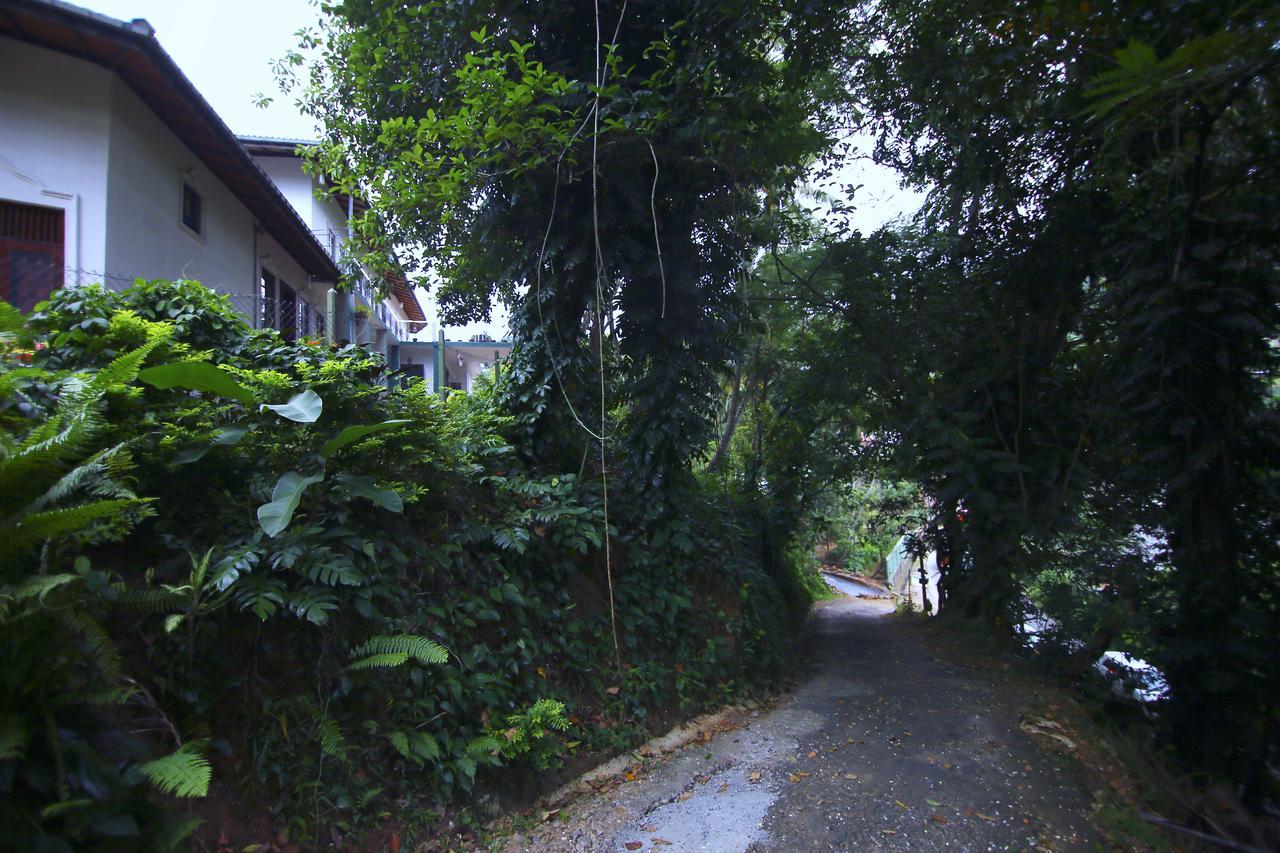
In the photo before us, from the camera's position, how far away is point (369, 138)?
27.7 feet

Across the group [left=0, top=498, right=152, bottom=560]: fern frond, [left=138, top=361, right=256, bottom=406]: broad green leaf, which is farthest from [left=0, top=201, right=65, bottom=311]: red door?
[left=0, top=498, right=152, bottom=560]: fern frond

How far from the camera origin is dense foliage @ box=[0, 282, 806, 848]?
2.71 m

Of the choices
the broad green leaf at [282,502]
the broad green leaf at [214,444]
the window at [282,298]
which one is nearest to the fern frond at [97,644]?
the broad green leaf at [282,502]

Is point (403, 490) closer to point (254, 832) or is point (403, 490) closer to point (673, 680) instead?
point (254, 832)

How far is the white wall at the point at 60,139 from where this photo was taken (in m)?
7.41

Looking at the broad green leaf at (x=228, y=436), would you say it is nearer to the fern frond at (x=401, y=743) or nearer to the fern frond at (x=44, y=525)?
the fern frond at (x=44, y=525)

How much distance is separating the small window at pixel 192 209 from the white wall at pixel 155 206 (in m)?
0.07

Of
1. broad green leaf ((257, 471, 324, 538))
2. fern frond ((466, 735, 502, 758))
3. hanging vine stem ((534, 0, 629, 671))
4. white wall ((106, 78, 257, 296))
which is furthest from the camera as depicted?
white wall ((106, 78, 257, 296))

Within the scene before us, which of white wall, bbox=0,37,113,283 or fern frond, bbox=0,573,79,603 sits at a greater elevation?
white wall, bbox=0,37,113,283

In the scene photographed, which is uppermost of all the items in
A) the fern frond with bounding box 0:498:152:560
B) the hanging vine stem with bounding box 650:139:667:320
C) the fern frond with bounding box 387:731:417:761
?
the hanging vine stem with bounding box 650:139:667:320

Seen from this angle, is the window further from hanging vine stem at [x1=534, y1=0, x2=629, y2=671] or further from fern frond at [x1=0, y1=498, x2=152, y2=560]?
fern frond at [x1=0, y1=498, x2=152, y2=560]

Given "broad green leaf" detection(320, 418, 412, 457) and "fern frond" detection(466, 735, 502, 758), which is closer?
"broad green leaf" detection(320, 418, 412, 457)

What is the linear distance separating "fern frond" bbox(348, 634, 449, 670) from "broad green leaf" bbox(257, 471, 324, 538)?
30.0 inches

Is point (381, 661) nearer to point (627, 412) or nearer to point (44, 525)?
point (44, 525)
